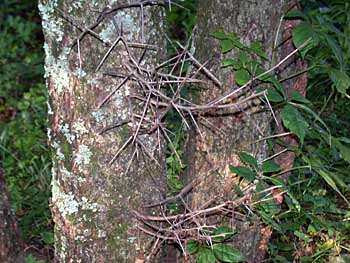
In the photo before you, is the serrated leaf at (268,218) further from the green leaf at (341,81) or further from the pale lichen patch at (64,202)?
the pale lichen patch at (64,202)

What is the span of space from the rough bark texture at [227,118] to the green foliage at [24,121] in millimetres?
787

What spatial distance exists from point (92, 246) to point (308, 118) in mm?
1049

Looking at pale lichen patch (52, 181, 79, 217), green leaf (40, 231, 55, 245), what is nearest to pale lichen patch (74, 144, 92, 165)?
pale lichen patch (52, 181, 79, 217)

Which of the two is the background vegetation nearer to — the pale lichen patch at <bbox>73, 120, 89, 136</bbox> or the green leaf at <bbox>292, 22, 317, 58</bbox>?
the green leaf at <bbox>292, 22, 317, 58</bbox>

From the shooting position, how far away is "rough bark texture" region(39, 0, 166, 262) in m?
1.91

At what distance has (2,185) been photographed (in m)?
2.77

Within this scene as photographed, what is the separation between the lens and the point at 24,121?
4699 mm

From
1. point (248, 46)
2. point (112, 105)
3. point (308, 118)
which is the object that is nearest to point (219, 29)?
point (248, 46)

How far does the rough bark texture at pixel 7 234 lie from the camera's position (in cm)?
274

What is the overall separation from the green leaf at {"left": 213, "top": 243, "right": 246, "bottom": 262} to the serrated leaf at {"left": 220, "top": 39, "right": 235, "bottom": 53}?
638 millimetres

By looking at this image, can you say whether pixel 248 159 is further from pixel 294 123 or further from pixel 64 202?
pixel 64 202

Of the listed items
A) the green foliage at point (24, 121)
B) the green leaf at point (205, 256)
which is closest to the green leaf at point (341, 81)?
the green leaf at point (205, 256)

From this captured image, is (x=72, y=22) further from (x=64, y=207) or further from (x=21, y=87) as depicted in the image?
(x=21, y=87)

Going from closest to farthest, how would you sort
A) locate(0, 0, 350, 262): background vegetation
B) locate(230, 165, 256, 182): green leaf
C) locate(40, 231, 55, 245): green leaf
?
locate(230, 165, 256, 182): green leaf
locate(0, 0, 350, 262): background vegetation
locate(40, 231, 55, 245): green leaf
